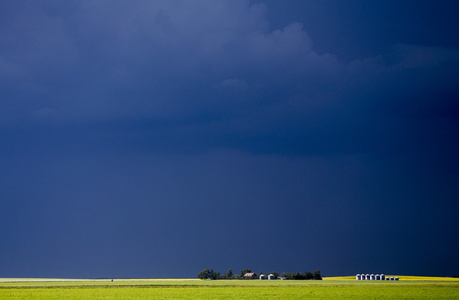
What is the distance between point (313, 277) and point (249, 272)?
3254cm

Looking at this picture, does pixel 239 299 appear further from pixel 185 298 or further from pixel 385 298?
pixel 385 298

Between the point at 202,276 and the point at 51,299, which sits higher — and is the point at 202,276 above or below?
above

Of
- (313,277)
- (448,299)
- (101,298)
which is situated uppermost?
(313,277)

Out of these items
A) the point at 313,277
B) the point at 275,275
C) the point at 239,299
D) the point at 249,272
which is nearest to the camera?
the point at 239,299

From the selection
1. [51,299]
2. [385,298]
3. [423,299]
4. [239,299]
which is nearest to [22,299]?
[51,299]

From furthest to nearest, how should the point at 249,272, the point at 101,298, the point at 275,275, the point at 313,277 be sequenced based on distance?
the point at 249,272 → the point at 275,275 → the point at 313,277 → the point at 101,298

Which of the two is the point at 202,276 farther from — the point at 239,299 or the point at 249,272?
the point at 239,299

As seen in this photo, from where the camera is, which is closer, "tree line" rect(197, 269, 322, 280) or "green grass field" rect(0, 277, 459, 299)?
"green grass field" rect(0, 277, 459, 299)

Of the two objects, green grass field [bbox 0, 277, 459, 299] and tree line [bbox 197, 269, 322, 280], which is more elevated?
tree line [bbox 197, 269, 322, 280]

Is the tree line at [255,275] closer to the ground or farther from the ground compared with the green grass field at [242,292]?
farther from the ground

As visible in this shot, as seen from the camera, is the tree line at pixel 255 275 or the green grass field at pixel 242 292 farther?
the tree line at pixel 255 275

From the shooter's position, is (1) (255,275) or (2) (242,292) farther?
(1) (255,275)

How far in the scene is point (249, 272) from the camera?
185 metres

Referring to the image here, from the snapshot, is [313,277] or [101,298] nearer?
[101,298]
